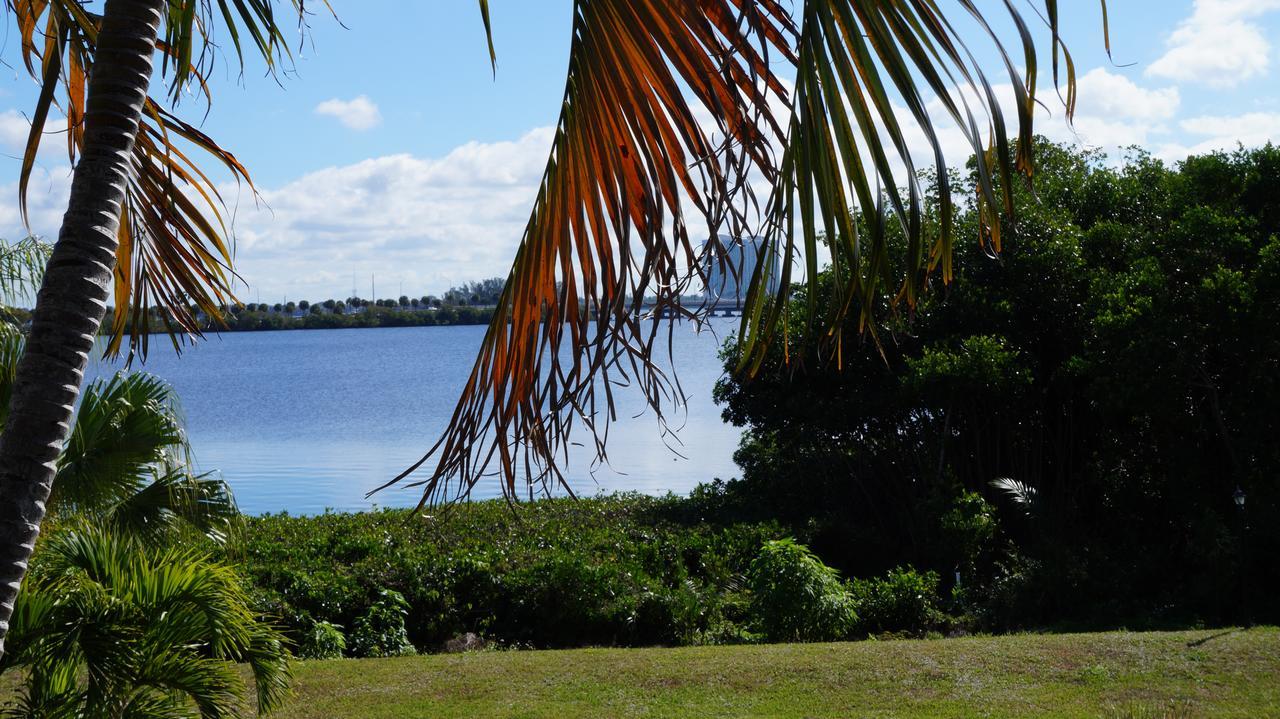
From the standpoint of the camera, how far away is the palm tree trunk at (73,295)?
86.9 inches

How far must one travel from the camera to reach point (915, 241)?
1.18 m

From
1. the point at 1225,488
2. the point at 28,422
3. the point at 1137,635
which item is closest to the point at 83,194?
the point at 28,422

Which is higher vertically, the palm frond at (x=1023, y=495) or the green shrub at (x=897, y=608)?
the palm frond at (x=1023, y=495)

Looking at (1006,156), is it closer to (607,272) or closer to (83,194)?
(607,272)

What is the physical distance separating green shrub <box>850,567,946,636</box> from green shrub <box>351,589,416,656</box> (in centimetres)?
439

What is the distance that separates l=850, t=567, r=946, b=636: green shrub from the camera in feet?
33.7

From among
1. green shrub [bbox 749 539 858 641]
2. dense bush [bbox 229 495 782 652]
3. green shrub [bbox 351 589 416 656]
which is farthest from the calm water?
green shrub [bbox 351 589 416 656]

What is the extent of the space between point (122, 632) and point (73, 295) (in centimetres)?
260

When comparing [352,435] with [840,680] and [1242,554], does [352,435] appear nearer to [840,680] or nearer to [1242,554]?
[1242,554]

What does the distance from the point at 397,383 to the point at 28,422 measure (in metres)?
63.0

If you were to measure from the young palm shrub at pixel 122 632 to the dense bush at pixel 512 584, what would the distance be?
431 cm

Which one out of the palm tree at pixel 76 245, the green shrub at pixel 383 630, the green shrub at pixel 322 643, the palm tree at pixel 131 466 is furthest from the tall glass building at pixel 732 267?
the green shrub at pixel 383 630

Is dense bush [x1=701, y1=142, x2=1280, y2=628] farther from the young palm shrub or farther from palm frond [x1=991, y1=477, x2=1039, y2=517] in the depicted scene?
the young palm shrub

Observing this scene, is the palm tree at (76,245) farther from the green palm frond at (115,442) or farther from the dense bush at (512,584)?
the dense bush at (512,584)
